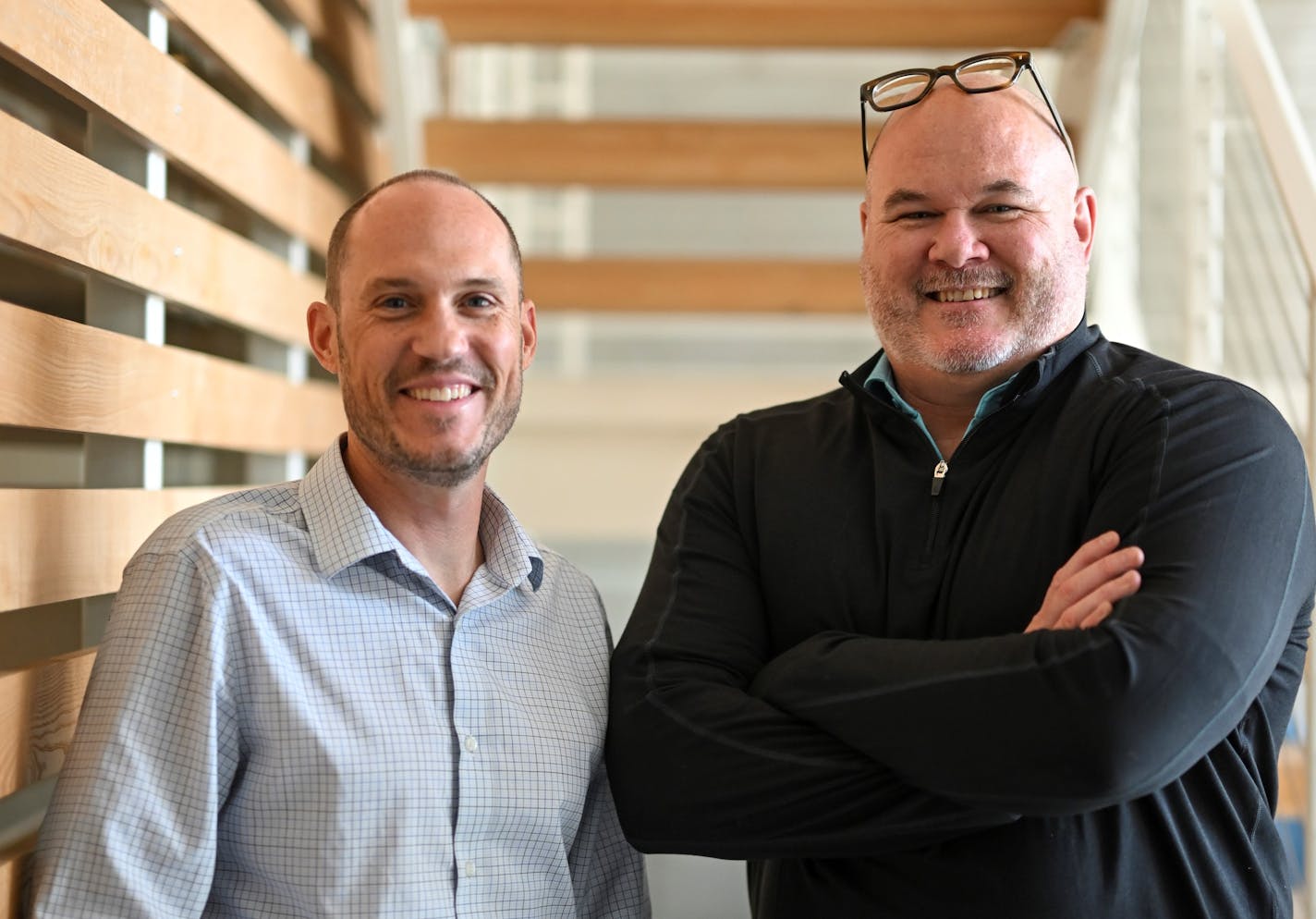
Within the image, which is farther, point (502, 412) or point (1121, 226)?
point (1121, 226)

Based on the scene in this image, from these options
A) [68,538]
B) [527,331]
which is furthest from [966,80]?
[68,538]

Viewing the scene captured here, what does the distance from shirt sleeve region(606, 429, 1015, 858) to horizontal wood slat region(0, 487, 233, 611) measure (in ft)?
2.08

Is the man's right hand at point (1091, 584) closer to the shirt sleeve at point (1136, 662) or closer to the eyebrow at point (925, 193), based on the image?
the shirt sleeve at point (1136, 662)

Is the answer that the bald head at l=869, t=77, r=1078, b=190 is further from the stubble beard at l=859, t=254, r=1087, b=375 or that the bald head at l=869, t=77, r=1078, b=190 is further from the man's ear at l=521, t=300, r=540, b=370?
the man's ear at l=521, t=300, r=540, b=370

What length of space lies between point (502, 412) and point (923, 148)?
60 cm

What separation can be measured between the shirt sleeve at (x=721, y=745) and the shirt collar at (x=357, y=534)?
16cm

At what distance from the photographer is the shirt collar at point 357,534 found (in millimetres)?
1530

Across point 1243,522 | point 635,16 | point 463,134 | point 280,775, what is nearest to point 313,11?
point 463,134

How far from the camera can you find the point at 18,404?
1.39m

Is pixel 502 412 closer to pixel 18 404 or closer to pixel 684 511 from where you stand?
pixel 684 511

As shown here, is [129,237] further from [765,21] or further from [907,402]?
[765,21]

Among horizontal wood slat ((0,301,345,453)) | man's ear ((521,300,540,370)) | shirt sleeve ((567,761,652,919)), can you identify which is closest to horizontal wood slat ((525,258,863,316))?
horizontal wood slat ((0,301,345,453))

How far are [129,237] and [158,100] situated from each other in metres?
0.22

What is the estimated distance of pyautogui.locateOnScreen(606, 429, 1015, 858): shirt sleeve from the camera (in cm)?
A: 142
